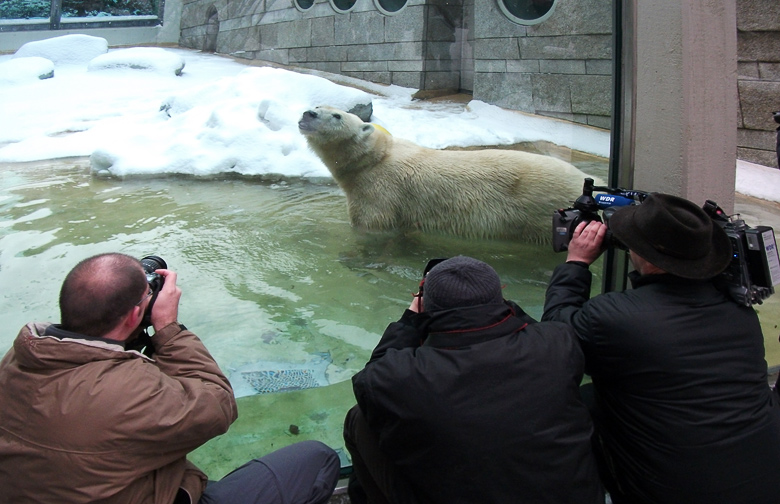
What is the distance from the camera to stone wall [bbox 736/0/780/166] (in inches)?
213

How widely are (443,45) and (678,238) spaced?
6385mm

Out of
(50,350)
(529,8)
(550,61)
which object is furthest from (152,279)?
(529,8)

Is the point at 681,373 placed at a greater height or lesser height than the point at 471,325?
lesser

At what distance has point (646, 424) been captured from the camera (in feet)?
4.60

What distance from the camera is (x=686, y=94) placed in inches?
79.8

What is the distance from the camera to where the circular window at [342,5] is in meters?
5.98

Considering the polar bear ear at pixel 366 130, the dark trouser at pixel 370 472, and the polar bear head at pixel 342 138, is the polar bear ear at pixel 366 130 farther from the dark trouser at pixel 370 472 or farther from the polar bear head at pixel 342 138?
the dark trouser at pixel 370 472

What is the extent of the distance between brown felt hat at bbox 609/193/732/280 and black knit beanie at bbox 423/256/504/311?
47 cm

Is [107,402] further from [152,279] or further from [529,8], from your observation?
[529,8]

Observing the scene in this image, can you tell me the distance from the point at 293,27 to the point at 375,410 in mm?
5303

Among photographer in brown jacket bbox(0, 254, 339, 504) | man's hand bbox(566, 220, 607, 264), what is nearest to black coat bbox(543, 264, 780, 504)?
man's hand bbox(566, 220, 607, 264)

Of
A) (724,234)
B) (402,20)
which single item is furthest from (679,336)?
(402,20)

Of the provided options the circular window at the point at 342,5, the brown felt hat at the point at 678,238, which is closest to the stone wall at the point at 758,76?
the circular window at the point at 342,5

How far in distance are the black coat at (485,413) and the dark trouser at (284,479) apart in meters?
0.33
